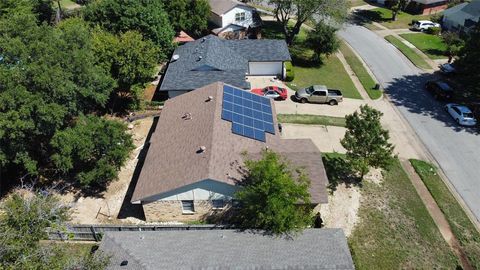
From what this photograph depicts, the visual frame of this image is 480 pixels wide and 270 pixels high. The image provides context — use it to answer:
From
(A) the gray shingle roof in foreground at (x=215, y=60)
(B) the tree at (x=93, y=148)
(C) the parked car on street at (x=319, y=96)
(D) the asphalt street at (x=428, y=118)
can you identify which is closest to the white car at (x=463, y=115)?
(D) the asphalt street at (x=428, y=118)

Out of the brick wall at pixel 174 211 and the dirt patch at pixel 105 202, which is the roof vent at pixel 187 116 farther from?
the brick wall at pixel 174 211

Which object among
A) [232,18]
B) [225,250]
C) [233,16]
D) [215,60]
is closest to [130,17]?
[215,60]

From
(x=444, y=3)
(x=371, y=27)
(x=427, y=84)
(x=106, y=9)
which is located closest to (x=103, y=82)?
(x=106, y=9)

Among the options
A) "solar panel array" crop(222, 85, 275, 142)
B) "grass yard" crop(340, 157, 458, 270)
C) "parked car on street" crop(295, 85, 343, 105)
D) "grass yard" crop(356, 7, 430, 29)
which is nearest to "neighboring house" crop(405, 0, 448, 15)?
"grass yard" crop(356, 7, 430, 29)

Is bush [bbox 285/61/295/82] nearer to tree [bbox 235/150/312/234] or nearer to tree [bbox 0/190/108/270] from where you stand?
tree [bbox 235/150/312/234]

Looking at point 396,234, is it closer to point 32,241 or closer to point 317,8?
point 32,241

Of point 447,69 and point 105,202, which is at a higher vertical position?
point 447,69

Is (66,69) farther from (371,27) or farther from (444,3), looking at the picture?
(444,3)
